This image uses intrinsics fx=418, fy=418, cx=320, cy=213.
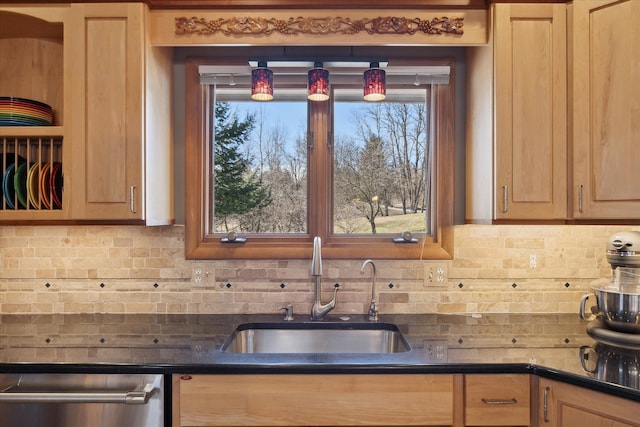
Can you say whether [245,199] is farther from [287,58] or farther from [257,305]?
[287,58]

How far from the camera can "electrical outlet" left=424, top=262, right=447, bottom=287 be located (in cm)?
205

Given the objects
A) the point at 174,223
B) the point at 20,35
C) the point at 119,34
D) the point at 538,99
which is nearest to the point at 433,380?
the point at 538,99

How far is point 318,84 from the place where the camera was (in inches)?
74.5

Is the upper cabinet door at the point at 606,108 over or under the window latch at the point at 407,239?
over

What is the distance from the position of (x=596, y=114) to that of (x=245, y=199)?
1.59m

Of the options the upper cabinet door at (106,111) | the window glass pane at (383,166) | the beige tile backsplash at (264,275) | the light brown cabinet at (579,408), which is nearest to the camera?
the light brown cabinet at (579,408)

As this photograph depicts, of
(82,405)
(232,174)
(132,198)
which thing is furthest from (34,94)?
(82,405)

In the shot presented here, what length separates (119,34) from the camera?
5.59 feet

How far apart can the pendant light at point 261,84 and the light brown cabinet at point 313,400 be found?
118 cm

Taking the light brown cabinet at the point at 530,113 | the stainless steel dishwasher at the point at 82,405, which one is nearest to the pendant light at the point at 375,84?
the light brown cabinet at the point at 530,113

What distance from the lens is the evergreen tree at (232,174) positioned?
215 centimetres

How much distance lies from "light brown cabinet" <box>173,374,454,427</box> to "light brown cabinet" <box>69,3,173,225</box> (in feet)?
2.52

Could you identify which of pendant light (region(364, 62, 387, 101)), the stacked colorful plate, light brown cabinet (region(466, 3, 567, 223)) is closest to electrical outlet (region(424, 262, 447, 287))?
light brown cabinet (region(466, 3, 567, 223))

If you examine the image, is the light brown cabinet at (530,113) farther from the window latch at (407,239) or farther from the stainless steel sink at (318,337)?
the stainless steel sink at (318,337)
